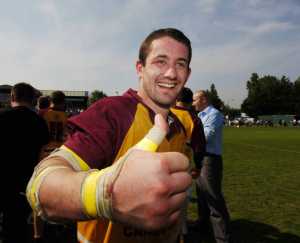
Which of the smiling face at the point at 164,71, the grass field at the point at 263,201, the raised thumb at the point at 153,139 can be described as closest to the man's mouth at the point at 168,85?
the smiling face at the point at 164,71

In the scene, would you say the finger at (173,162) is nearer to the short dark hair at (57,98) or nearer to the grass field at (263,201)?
the grass field at (263,201)

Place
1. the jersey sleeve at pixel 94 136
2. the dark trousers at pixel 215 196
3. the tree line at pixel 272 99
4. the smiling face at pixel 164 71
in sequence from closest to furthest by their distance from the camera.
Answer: the jersey sleeve at pixel 94 136 < the smiling face at pixel 164 71 < the dark trousers at pixel 215 196 < the tree line at pixel 272 99

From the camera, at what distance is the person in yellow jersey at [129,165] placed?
3.21 ft

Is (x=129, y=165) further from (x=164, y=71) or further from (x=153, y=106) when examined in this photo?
(x=153, y=106)

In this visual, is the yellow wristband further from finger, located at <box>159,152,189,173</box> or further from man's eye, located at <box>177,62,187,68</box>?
man's eye, located at <box>177,62,187,68</box>

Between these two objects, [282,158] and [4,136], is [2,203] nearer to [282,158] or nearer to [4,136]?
[4,136]

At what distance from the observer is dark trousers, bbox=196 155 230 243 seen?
222 inches

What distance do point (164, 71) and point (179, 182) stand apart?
4.35ft

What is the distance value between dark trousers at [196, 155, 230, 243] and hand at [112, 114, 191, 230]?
5.01m

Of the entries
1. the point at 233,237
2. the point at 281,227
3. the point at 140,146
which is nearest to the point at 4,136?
the point at 140,146

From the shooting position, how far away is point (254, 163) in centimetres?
1528

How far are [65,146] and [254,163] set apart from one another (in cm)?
1477

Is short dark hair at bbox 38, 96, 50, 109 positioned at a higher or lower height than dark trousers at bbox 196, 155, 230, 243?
higher

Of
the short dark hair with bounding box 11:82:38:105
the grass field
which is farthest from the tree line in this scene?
the short dark hair with bounding box 11:82:38:105
